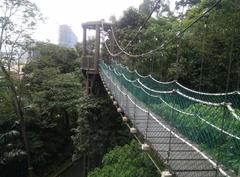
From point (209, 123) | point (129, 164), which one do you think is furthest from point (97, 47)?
point (209, 123)

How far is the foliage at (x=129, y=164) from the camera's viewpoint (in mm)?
4887

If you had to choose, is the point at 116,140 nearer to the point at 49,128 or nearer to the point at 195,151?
the point at 49,128

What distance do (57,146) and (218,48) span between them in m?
5.76

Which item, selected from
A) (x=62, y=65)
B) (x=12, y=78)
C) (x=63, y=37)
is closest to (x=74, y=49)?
(x=62, y=65)

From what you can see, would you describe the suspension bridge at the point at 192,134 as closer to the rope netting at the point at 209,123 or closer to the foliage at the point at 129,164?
the rope netting at the point at 209,123

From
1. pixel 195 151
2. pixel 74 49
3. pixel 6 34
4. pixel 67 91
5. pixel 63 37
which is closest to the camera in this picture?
pixel 195 151

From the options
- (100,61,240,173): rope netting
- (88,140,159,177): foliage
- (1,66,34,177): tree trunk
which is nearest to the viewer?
(100,61,240,173): rope netting

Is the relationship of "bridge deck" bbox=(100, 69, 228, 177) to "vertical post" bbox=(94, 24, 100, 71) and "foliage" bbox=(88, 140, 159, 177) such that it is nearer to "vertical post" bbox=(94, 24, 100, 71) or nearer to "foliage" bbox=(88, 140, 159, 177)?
"foliage" bbox=(88, 140, 159, 177)

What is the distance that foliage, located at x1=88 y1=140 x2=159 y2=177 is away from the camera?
4.89 meters

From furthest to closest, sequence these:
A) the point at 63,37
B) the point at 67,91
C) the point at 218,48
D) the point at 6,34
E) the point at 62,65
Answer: the point at 63,37 → the point at 62,65 → the point at 67,91 → the point at 6,34 → the point at 218,48

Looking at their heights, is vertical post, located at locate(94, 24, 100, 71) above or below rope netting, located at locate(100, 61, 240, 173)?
above

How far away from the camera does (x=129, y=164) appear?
5.34 meters

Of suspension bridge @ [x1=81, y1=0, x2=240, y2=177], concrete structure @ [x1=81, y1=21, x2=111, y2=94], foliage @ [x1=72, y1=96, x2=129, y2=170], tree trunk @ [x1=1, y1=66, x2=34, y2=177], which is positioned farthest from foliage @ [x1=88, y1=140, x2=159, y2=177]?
concrete structure @ [x1=81, y1=21, x2=111, y2=94]

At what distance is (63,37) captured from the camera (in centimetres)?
4353
